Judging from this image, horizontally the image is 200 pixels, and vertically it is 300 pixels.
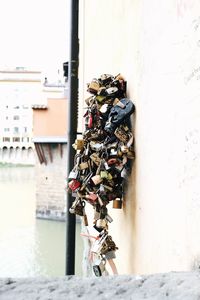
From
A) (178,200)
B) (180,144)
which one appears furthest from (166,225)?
(180,144)

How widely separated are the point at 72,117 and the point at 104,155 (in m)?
1.67

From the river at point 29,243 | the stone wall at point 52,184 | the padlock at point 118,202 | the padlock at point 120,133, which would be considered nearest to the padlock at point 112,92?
the padlock at point 120,133

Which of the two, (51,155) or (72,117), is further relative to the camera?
(51,155)

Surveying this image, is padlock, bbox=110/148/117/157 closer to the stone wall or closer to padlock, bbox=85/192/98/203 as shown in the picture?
padlock, bbox=85/192/98/203

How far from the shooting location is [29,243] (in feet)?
35.3

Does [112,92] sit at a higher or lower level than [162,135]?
higher

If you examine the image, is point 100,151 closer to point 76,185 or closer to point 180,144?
point 76,185

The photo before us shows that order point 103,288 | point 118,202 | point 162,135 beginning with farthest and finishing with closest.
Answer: point 118,202, point 162,135, point 103,288

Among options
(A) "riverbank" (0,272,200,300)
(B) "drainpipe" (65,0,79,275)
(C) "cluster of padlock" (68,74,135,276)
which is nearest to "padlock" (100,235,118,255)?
(C) "cluster of padlock" (68,74,135,276)

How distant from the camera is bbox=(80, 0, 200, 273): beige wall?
4.56ft

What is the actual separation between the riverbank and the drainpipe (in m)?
2.70

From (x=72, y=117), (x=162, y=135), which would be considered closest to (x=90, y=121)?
(x=162, y=135)

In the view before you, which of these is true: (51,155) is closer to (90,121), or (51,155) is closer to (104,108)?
(90,121)

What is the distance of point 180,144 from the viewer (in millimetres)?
1504
